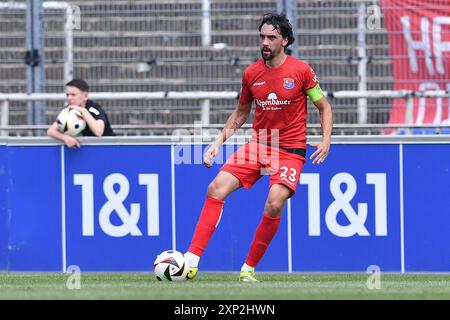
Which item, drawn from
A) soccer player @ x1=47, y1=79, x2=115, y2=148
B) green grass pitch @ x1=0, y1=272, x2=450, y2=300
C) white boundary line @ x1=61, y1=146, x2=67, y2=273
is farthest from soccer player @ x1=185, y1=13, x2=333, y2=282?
soccer player @ x1=47, y1=79, x2=115, y2=148

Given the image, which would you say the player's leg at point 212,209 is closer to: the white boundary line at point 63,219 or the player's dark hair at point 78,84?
the white boundary line at point 63,219

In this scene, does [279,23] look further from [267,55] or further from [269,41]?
[267,55]

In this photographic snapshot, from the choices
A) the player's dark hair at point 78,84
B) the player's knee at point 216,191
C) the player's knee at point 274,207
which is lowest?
the player's knee at point 274,207

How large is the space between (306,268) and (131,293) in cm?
302

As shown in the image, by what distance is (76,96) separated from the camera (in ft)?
38.1

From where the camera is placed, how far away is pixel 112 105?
14.7 meters

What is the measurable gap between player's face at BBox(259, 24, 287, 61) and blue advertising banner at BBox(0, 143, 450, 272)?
158cm

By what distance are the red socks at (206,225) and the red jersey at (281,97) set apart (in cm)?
66

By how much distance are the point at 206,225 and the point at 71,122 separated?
2276 millimetres

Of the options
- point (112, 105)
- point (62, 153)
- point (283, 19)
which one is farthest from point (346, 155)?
point (112, 105)

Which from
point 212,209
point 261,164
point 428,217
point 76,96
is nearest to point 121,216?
point 76,96

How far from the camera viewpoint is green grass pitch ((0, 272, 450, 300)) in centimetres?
796

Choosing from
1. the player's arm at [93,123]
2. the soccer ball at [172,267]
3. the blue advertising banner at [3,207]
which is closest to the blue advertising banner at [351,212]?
the soccer ball at [172,267]

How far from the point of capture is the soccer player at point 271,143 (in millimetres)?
9445
